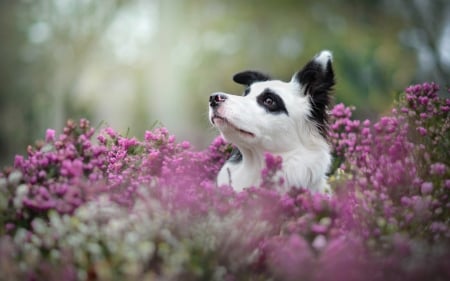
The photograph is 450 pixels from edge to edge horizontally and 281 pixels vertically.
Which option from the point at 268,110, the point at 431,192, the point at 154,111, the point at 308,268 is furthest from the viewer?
the point at 154,111

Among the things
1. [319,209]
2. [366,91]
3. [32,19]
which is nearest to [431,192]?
[319,209]

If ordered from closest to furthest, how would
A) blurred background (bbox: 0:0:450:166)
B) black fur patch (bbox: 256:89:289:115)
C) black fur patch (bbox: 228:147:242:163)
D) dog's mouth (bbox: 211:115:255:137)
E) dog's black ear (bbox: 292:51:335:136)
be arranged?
1. dog's mouth (bbox: 211:115:255:137)
2. black fur patch (bbox: 256:89:289:115)
3. dog's black ear (bbox: 292:51:335:136)
4. black fur patch (bbox: 228:147:242:163)
5. blurred background (bbox: 0:0:450:166)

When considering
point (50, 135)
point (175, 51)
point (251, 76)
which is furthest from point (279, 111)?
point (175, 51)

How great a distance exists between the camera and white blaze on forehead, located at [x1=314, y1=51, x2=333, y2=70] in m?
4.14

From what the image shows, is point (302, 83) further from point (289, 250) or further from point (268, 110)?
point (289, 250)

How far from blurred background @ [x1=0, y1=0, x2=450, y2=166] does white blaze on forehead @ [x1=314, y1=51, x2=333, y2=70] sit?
1322 cm

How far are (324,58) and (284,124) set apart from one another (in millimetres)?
574

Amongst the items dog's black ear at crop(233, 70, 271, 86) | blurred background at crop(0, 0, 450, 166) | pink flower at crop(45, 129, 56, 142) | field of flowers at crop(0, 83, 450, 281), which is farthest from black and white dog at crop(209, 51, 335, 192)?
blurred background at crop(0, 0, 450, 166)

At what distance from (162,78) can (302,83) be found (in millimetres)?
16972

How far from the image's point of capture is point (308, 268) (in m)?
2.49

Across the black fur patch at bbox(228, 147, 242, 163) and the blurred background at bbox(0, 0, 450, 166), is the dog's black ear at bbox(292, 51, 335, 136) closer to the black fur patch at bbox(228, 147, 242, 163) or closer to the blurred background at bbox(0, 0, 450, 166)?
the black fur patch at bbox(228, 147, 242, 163)

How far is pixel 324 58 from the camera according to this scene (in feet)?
13.6

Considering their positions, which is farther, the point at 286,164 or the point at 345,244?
the point at 286,164

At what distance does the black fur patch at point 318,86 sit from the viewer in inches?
167
